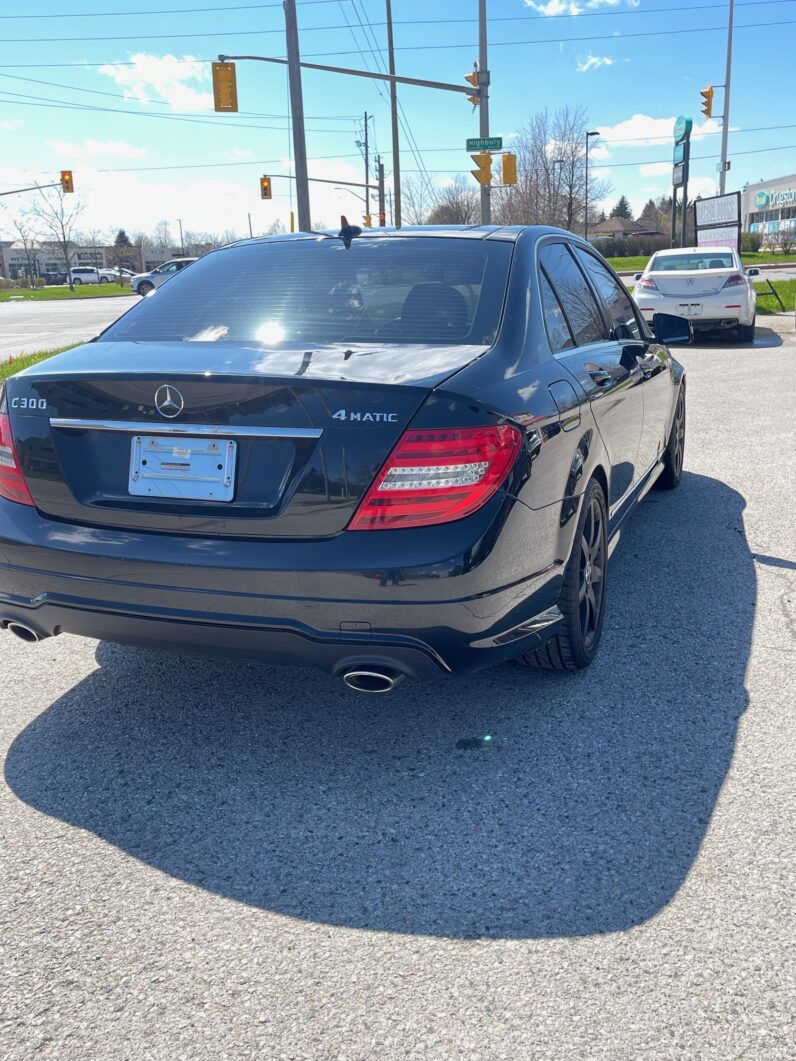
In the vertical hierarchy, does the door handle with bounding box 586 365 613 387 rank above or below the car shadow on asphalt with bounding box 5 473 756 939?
above

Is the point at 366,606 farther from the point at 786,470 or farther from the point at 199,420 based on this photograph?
the point at 786,470

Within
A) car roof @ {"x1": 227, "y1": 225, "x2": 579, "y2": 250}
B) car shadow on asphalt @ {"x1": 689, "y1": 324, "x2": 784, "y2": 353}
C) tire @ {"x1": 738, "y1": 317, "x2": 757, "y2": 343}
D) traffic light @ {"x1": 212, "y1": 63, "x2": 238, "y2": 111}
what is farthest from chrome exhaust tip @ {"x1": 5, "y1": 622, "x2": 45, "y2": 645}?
traffic light @ {"x1": 212, "y1": 63, "x2": 238, "y2": 111}

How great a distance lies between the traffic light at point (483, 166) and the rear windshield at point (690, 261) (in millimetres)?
5631

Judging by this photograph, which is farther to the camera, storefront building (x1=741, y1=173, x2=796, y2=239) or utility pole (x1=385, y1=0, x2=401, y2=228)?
storefront building (x1=741, y1=173, x2=796, y2=239)

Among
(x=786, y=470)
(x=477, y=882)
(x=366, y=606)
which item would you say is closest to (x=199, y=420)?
(x=366, y=606)

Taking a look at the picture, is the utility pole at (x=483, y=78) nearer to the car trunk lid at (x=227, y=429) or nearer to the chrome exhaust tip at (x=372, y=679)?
the car trunk lid at (x=227, y=429)

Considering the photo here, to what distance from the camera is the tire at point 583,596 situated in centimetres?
333

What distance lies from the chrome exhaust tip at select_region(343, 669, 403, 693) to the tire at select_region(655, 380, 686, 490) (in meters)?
3.75

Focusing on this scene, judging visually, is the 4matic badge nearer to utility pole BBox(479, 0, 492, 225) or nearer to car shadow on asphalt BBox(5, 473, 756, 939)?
car shadow on asphalt BBox(5, 473, 756, 939)

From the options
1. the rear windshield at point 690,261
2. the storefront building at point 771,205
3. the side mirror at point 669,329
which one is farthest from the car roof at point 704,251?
the storefront building at point 771,205

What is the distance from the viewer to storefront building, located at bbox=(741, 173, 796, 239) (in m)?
98.0

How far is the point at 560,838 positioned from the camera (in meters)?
2.59

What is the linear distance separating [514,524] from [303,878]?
1116 mm

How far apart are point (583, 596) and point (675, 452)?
3.07m
